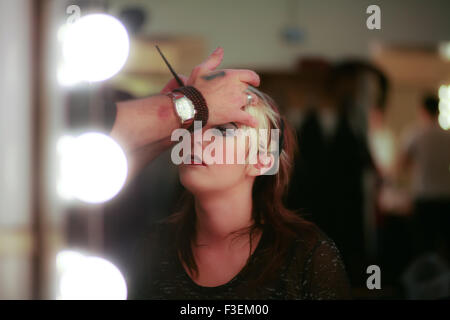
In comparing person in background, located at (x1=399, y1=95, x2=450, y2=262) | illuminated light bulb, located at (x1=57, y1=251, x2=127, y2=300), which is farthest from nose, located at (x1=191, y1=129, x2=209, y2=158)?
person in background, located at (x1=399, y1=95, x2=450, y2=262)

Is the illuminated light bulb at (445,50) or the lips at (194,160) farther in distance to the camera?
the illuminated light bulb at (445,50)

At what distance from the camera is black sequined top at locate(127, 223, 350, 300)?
464 millimetres

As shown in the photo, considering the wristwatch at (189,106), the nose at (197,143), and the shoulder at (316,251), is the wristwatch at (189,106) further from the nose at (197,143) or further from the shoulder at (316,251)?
the shoulder at (316,251)

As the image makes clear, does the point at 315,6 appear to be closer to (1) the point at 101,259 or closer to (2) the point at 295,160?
(2) the point at 295,160

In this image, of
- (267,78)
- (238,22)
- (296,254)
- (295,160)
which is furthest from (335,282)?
(238,22)

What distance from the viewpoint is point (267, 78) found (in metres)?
0.51

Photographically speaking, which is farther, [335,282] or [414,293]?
[414,293]

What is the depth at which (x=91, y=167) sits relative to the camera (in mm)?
573

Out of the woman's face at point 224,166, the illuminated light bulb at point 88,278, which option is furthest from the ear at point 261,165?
the illuminated light bulb at point 88,278

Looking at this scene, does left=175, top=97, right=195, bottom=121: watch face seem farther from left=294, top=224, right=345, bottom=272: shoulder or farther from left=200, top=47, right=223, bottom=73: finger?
left=294, top=224, right=345, bottom=272: shoulder

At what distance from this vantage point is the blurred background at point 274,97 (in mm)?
530

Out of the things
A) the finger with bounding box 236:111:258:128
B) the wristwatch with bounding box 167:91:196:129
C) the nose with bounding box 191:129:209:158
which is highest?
the wristwatch with bounding box 167:91:196:129

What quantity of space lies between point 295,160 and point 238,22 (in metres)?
0.23
